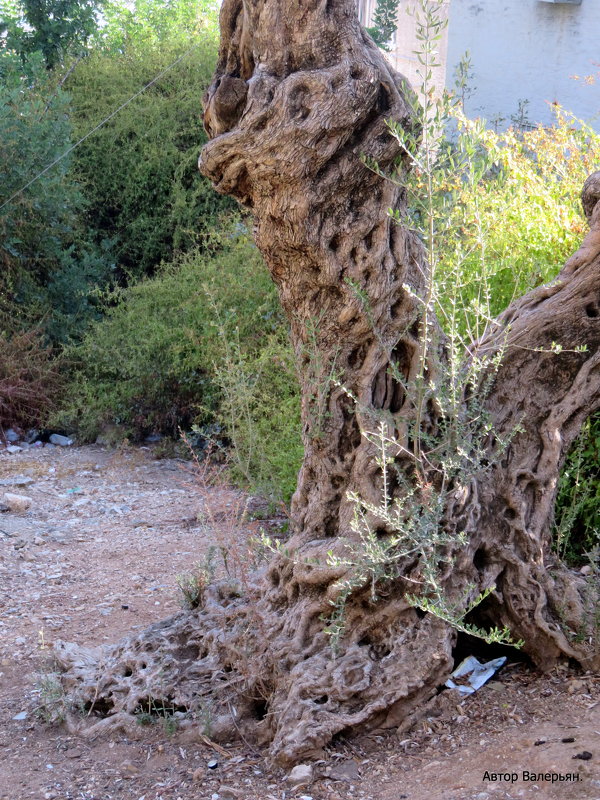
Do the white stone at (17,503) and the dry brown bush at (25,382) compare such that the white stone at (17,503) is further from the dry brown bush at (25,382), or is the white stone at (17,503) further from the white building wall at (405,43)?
the white building wall at (405,43)

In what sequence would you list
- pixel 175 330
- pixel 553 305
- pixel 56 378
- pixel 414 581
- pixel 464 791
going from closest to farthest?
pixel 464 791
pixel 414 581
pixel 553 305
pixel 175 330
pixel 56 378

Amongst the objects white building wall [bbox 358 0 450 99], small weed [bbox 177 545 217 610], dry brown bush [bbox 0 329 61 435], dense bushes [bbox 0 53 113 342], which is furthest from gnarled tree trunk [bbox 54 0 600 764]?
white building wall [bbox 358 0 450 99]

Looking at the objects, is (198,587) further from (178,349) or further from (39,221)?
(39,221)

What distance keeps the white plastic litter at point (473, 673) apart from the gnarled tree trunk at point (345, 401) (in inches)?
4.9

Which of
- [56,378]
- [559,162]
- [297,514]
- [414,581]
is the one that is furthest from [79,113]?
[414,581]

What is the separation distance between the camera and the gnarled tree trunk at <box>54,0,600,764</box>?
3184 millimetres

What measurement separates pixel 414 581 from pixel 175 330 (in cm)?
597

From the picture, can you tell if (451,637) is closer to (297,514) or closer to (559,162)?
(297,514)

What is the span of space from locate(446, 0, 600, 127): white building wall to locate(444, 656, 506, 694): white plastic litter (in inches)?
438

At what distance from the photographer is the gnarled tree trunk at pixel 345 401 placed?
318 centimetres

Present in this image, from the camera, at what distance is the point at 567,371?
12.0 feet

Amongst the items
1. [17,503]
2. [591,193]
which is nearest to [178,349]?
[17,503]

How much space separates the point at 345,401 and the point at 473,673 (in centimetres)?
116

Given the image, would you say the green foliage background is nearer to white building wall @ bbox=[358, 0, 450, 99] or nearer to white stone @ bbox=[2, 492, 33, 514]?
white stone @ bbox=[2, 492, 33, 514]
